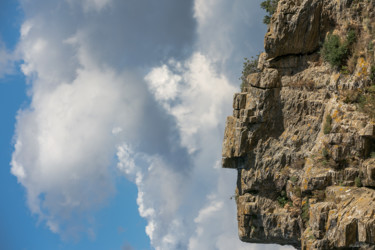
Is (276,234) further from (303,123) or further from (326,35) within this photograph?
(326,35)

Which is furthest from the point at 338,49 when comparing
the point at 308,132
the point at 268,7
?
the point at 268,7

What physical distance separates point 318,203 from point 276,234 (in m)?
5.32

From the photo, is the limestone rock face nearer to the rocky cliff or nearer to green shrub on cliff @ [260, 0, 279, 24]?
the rocky cliff

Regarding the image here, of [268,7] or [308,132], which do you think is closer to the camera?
[308,132]

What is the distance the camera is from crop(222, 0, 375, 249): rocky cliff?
778 inches

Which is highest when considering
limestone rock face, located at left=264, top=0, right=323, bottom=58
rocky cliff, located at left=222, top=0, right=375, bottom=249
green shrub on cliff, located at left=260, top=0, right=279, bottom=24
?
green shrub on cliff, located at left=260, top=0, right=279, bottom=24

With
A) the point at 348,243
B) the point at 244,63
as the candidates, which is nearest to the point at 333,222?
the point at 348,243

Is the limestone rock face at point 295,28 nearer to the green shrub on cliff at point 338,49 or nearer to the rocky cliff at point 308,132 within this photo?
the rocky cliff at point 308,132

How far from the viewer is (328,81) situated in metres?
23.9

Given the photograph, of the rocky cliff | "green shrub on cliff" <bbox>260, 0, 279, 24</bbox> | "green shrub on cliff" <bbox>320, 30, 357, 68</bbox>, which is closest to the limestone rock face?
the rocky cliff

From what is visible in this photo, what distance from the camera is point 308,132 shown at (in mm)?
24328

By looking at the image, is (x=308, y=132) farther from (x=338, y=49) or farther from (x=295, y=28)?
(x=295, y=28)

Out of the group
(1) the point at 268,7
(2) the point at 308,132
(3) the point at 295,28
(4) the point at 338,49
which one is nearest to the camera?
(4) the point at 338,49

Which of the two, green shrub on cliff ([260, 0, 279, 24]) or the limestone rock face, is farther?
A: green shrub on cliff ([260, 0, 279, 24])
